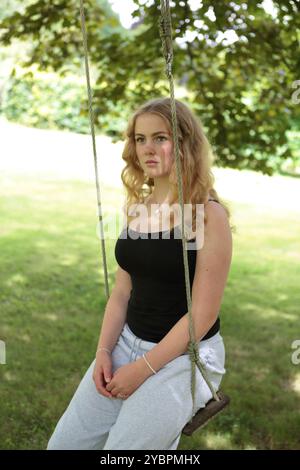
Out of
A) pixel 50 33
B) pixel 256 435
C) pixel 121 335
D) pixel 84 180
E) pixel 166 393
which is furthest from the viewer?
pixel 84 180

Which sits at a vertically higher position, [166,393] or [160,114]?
[160,114]

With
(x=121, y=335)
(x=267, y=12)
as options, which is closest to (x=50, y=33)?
(x=267, y=12)

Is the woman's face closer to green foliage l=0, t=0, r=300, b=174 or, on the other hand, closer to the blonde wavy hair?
the blonde wavy hair

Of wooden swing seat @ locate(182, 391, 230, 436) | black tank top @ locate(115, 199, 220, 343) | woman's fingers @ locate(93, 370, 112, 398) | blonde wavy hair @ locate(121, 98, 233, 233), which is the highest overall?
blonde wavy hair @ locate(121, 98, 233, 233)

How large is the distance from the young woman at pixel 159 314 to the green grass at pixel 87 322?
1239 mm

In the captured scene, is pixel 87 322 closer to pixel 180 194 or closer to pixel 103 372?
pixel 103 372

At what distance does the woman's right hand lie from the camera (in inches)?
74.9

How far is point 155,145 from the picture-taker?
1902 mm

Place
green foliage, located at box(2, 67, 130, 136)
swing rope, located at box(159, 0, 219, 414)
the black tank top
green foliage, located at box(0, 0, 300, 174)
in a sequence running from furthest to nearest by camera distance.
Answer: green foliage, located at box(2, 67, 130, 136), green foliage, located at box(0, 0, 300, 174), the black tank top, swing rope, located at box(159, 0, 219, 414)

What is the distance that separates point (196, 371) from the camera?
1798 millimetres

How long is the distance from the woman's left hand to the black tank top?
0.12 m

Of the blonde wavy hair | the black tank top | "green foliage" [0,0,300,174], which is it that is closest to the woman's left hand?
the black tank top

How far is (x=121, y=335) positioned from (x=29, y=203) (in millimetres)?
7112
